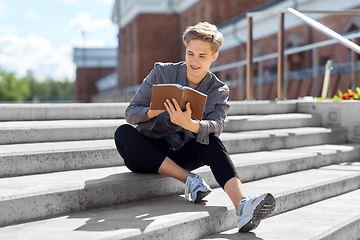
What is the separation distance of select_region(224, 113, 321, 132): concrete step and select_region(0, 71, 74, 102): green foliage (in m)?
64.0

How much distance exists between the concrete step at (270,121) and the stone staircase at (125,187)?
0.15 metres

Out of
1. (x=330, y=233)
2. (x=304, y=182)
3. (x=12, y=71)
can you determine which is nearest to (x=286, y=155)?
(x=304, y=182)

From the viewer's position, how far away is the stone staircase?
6.87ft

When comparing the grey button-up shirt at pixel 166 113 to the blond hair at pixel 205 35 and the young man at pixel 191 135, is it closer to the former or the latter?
the young man at pixel 191 135

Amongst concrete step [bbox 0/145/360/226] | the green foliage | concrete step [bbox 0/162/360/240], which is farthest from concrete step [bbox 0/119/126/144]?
the green foliage

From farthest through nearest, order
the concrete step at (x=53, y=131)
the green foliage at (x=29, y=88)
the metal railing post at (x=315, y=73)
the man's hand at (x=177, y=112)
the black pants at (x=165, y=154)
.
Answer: the green foliage at (x=29, y=88)
the metal railing post at (x=315, y=73)
the concrete step at (x=53, y=131)
the black pants at (x=165, y=154)
the man's hand at (x=177, y=112)

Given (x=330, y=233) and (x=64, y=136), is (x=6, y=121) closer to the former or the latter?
(x=64, y=136)

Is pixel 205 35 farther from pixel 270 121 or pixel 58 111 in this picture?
pixel 270 121

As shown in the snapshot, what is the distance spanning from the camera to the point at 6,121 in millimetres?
3428

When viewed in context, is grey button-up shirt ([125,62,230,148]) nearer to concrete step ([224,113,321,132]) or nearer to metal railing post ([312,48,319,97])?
concrete step ([224,113,321,132])

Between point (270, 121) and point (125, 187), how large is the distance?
254 cm

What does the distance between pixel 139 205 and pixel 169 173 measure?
254 mm

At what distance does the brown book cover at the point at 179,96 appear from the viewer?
2174 millimetres

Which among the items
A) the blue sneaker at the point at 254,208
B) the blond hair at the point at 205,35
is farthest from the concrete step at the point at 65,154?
the blue sneaker at the point at 254,208
